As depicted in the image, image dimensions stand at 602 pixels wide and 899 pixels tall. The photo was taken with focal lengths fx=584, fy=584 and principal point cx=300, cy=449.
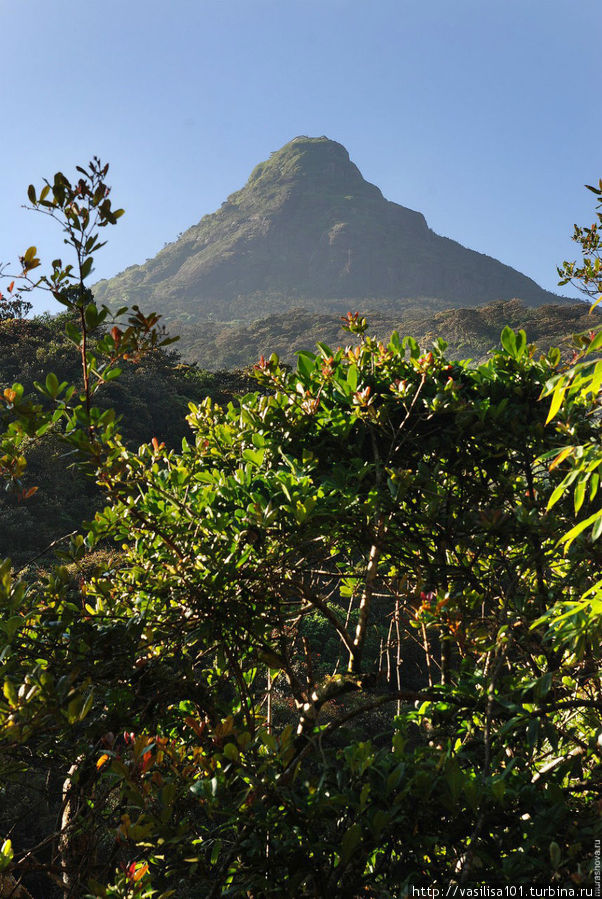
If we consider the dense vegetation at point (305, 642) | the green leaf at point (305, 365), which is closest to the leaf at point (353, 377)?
the dense vegetation at point (305, 642)

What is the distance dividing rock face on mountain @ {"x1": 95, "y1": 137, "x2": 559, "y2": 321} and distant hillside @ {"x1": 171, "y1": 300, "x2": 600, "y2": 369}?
2402 centimetres

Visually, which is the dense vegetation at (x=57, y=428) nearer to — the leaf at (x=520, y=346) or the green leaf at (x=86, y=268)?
the leaf at (x=520, y=346)

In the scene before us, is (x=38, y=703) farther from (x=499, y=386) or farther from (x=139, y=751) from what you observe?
(x=499, y=386)

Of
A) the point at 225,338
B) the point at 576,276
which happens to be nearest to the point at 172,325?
the point at 225,338

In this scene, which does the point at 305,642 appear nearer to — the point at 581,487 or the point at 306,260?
the point at 581,487

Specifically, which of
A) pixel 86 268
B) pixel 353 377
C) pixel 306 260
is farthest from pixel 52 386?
pixel 306 260

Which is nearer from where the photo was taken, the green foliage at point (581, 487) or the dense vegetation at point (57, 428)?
the green foliage at point (581, 487)

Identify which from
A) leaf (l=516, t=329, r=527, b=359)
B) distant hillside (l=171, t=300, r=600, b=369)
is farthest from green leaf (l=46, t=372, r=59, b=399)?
distant hillside (l=171, t=300, r=600, b=369)

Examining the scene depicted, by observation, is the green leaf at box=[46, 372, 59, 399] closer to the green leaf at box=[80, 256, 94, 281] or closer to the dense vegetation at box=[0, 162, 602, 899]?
the dense vegetation at box=[0, 162, 602, 899]

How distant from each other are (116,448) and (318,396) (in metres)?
0.80

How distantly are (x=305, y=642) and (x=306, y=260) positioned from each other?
347 ft

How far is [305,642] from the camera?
2365mm

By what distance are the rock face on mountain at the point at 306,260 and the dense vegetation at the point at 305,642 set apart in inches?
3018

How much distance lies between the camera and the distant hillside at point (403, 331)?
34469mm
